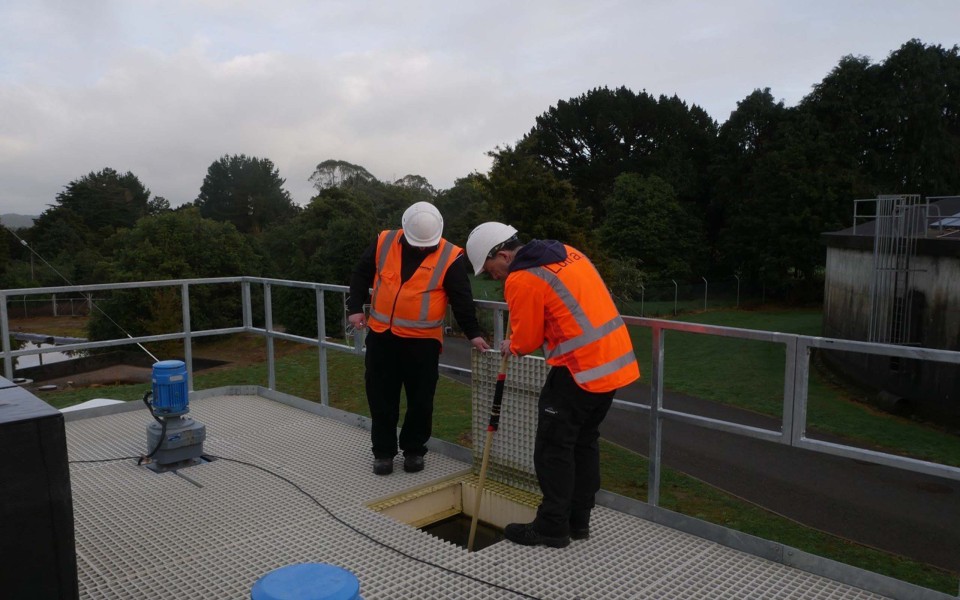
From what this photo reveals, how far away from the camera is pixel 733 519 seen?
27.9ft

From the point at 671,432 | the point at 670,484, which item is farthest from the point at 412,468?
the point at 671,432

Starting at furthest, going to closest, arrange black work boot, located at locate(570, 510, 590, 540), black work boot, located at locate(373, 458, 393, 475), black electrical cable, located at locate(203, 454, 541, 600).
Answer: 1. black work boot, located at locate(373, 458, 393, 475)
2. black work boot, located at locate(570, 510, 590, 540)
3. black electrical cable, located at locate(203, 454, 541, 600)

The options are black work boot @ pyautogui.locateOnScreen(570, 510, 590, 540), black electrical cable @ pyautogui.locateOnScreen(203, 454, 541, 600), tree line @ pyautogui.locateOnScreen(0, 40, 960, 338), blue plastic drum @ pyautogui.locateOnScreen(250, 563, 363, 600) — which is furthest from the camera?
tree line @ pyautogui.locateOnScreen(0, 40, 960, 338)

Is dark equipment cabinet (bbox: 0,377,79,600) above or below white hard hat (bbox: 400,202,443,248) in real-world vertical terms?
below

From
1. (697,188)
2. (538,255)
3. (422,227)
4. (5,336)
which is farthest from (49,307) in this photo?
(538,255)

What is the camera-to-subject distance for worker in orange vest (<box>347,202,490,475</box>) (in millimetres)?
4406

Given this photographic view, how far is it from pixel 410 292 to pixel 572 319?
1323 mm

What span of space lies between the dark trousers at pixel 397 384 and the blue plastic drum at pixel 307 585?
271cm

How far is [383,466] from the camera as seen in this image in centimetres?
462

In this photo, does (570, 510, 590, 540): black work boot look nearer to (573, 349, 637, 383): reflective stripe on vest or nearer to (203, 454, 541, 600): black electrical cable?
(203, 454, 541, 600): black electrical cable

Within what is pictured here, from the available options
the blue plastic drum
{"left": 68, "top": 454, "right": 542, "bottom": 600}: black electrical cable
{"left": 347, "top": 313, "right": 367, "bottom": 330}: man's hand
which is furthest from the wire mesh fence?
the blue plastic drum

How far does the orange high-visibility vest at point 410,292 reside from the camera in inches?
174

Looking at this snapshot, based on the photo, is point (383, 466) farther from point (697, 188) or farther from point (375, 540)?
point (697, 188)

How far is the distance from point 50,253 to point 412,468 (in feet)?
161
